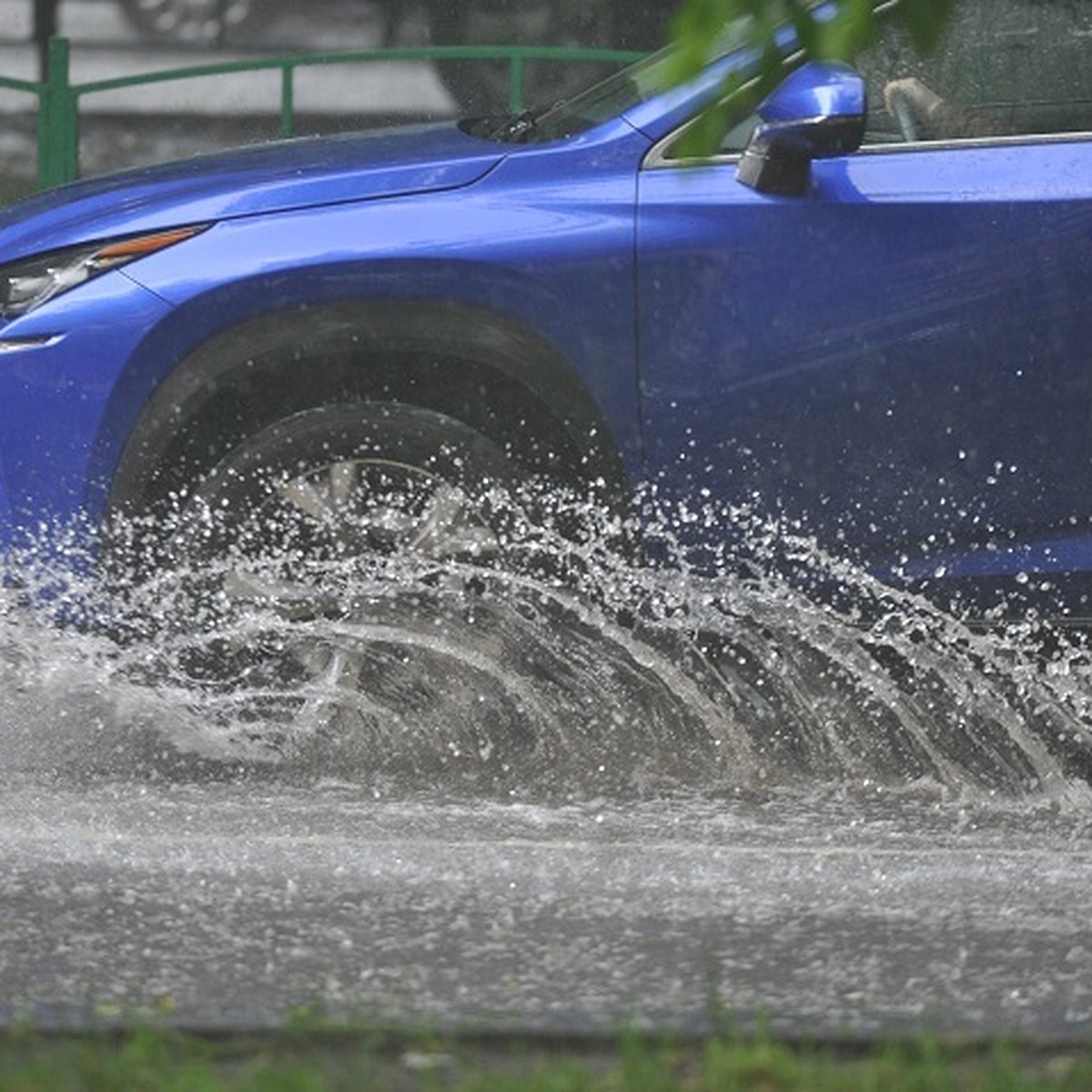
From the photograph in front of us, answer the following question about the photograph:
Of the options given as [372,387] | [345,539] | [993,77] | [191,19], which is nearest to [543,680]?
[345,539]

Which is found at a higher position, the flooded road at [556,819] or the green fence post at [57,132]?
the green fence post at [57,132]

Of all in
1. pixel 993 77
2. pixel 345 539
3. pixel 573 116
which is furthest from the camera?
pixel 573 116

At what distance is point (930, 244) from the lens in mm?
5762

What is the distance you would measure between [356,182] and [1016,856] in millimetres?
1941

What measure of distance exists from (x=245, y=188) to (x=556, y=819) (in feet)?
4.86

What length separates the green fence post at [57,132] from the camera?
39.8ft

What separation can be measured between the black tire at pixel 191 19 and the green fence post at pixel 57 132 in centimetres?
49

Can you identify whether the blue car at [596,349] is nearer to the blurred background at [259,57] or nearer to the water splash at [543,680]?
the water splash at [543,680]

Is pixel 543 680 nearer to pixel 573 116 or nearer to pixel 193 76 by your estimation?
pixel 573 116

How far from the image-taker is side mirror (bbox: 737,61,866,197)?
572 centimetres

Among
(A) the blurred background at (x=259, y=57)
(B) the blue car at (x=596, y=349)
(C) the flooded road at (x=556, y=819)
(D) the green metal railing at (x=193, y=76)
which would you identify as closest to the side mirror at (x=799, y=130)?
(B) the blue car at (x=596, y=349)

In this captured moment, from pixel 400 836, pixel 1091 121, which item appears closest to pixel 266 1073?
pixel 400 836

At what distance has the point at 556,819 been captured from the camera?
5516 mm

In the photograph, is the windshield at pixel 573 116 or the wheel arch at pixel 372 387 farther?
the windshield at pixel 573 116
